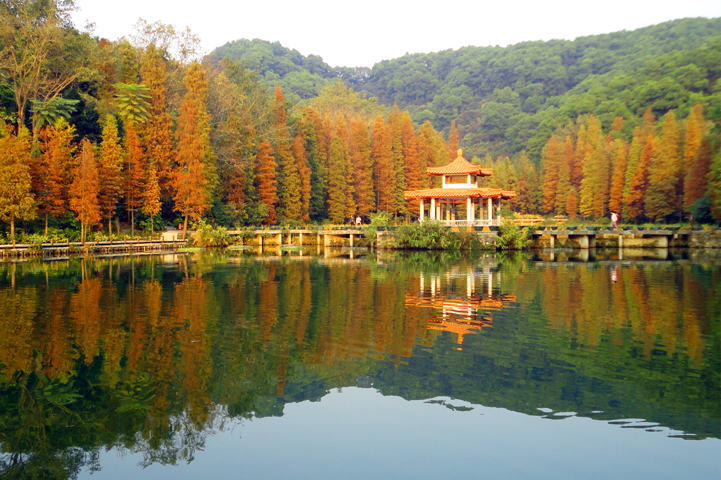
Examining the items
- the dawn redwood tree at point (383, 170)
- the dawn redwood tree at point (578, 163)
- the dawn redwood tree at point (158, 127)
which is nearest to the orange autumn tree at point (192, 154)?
the dawn redwood tree at point (158, 127)

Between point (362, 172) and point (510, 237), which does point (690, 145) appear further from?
point (362, 172)

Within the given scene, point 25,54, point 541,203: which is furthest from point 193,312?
point 541,203

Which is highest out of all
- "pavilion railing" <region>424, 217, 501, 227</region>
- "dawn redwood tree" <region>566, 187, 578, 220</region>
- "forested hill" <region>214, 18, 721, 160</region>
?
"forested hill" <region>214, 18, 721, 160</region>

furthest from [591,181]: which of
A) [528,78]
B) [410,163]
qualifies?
[528,78]

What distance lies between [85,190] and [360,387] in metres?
31.9

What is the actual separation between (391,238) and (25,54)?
27.6m

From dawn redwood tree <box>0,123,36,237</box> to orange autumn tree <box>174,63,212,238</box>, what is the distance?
11.3 m

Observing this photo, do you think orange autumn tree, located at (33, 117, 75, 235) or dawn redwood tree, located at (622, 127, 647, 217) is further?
dawn redwood tree, located at (622, 127, 647, 217)

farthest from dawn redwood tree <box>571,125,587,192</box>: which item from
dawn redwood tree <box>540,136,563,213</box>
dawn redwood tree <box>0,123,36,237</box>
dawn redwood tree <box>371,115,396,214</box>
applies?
dawn redwood tree <box>0,123,36,237</box>

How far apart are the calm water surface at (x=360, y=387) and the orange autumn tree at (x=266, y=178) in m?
33.7

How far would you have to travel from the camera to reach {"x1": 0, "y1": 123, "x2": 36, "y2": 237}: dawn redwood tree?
31062mm

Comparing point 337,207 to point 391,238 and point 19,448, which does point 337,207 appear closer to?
point 391,238

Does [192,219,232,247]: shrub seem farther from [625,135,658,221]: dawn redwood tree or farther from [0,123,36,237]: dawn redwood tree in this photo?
[625,135,658,221]: dawn redwood tree

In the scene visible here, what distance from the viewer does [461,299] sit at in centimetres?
1662
